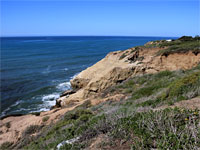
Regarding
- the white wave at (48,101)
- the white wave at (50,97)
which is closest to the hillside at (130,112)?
the white wave at (48,101)

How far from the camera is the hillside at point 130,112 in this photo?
381 cm

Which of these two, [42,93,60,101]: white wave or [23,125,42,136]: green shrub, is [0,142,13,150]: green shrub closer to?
[23,125,42,136]: green shrub

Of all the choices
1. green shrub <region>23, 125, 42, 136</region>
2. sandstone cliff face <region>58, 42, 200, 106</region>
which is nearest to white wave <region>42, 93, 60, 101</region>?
sandstone cliff face <region>58, 42, 200, 106</region>

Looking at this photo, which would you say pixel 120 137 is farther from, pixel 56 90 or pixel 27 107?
pixel 56 90

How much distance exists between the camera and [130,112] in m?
5.96

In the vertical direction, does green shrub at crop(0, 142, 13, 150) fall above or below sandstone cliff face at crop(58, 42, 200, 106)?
below

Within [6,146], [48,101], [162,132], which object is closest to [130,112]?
[162,132]

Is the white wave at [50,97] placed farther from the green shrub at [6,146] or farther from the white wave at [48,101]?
the green shrub at [6,146]

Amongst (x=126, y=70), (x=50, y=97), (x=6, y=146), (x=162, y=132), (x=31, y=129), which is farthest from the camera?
(x=50, y=97)

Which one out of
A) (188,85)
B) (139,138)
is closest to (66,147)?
(139,138)

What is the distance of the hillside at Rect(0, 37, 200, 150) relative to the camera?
3812mm

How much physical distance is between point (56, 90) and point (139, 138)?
20559 mm

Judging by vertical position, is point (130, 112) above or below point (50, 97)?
above

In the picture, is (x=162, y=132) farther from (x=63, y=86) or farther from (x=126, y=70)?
(x=63, y=86)
